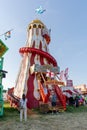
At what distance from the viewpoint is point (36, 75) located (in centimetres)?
2517

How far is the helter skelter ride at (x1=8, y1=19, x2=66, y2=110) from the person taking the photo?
2339 centimetres

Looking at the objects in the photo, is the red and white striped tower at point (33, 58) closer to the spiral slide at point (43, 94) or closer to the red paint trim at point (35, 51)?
the red paint trim at point (35, 51)

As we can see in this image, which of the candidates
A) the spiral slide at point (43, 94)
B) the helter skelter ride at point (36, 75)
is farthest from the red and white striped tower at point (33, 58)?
the spiral slide at point (43, 94)

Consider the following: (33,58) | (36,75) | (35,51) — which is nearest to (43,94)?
(36,75)

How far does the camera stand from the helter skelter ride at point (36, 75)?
23.4 m

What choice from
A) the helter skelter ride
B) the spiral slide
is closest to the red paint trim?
the helter skelter ride

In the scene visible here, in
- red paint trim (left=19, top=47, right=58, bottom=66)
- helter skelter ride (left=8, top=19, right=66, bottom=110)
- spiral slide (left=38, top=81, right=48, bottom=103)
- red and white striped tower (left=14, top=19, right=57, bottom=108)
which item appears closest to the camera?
spiral slide (left=38, top=81, right=48, bottom=103)

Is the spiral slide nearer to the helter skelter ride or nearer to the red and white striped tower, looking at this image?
the helter skelter ride

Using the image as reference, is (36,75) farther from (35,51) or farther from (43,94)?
(35,51)

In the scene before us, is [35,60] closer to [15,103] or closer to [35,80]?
[35,80]

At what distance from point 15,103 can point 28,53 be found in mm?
7533

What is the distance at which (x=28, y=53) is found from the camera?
26.5m

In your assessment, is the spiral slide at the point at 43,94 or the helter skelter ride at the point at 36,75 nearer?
the spiral slide at the point at 43,94

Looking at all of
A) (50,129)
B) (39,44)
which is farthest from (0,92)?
(39,44)
